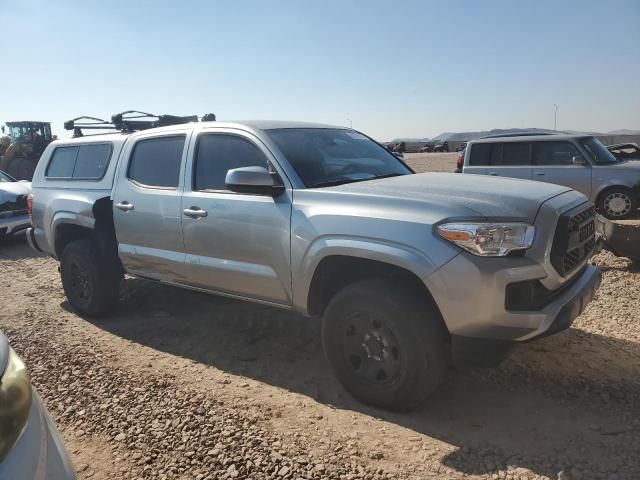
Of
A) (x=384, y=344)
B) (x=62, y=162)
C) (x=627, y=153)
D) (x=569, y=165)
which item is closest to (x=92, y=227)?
(x=62, y=162)

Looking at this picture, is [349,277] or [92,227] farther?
[92,227]

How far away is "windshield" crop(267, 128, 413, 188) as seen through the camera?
12.4ft

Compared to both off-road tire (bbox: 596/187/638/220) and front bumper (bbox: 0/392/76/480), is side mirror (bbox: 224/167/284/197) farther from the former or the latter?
off-road tire (bbox: 596/187/638/220)

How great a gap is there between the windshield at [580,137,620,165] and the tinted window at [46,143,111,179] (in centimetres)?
821

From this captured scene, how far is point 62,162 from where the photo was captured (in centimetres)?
577

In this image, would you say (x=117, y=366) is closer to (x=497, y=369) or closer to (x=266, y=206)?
(x=266, y=206)

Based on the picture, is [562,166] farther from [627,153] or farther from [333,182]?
[333,182]

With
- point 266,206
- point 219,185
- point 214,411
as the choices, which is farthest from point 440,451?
point 219,185

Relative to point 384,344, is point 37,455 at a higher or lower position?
higher

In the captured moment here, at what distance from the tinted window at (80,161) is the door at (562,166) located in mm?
7583

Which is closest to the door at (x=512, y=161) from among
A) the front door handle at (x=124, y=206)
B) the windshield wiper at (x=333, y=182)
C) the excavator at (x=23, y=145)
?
the windshield wiper at (x=333, y=182)

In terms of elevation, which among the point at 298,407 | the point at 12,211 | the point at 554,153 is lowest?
the point at 298,407

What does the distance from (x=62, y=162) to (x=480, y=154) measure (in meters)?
7.46

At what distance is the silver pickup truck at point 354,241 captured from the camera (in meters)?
2.83
